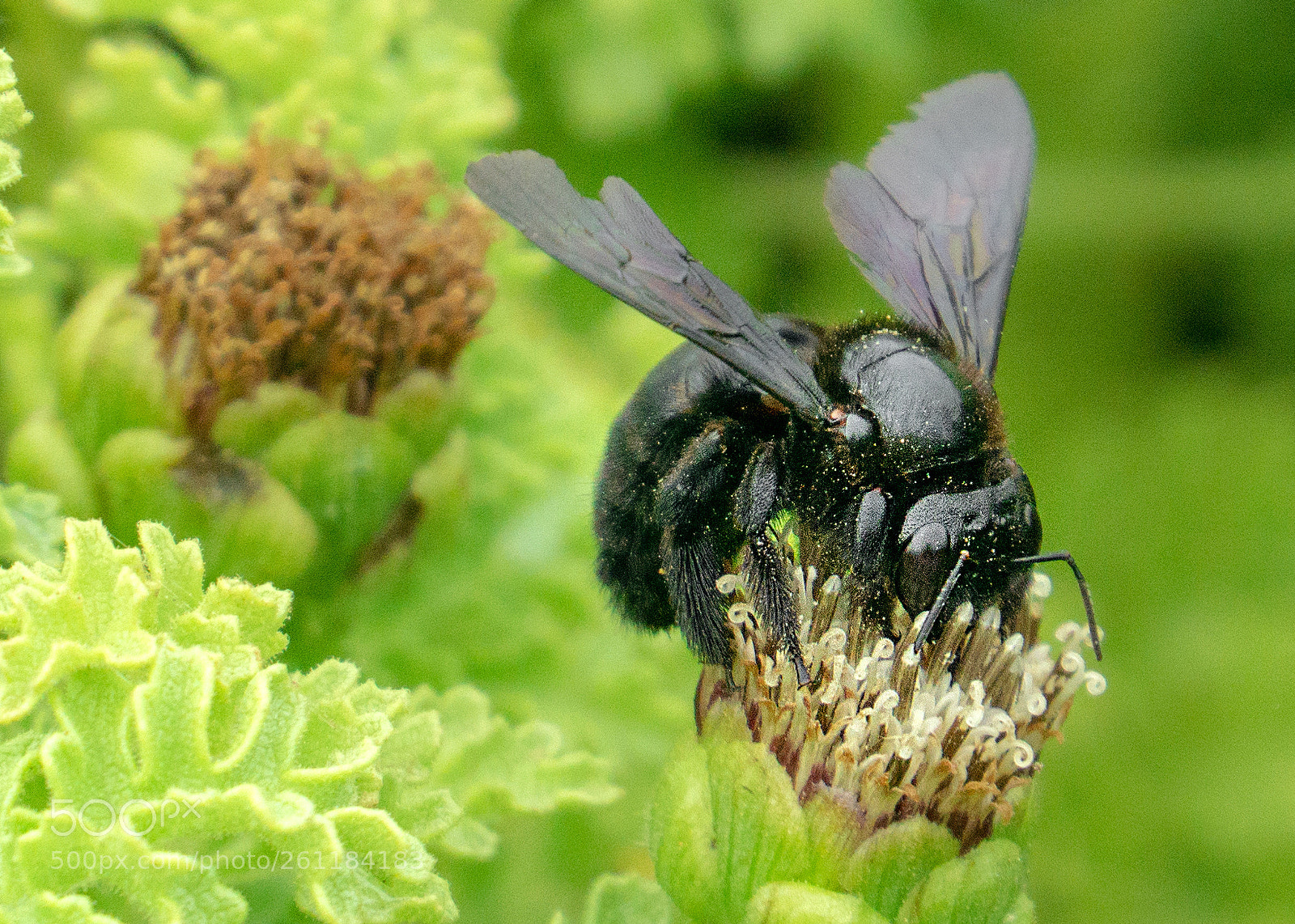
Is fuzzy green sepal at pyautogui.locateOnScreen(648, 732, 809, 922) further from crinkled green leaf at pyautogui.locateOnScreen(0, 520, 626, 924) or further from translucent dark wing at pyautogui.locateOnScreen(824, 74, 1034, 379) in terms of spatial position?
translucent dark wing at pyautogui.locateOnScreen(824, 74, 1034, 379)

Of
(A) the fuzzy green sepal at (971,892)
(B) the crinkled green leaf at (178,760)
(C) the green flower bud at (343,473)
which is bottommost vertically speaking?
(B) the crinkled green leaf at (178,760)

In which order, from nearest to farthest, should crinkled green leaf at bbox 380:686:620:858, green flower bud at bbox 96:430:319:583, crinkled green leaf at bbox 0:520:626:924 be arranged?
1. crinkled green leaf at bbox 0:520:626:924
2. crinkled green leaf at bbox 380:686:620:858
3. green flower bud at bbox 96:430:319:583

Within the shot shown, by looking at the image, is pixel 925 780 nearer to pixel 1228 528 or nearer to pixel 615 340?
pixel 615 340

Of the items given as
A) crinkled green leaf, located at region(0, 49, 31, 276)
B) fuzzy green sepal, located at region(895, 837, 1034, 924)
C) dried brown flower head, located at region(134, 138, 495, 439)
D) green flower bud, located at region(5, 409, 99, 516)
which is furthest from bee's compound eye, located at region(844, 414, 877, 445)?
green flower bud, located at region(5, 409, 99, 516)

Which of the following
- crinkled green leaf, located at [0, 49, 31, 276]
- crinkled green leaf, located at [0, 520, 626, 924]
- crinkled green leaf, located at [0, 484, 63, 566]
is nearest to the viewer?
crinkled green leaf, located at [0, 520, 626, 924]

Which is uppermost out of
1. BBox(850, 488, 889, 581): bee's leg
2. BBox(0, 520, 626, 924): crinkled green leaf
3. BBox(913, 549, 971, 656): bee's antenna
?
BBox(850, 488, 889, 581): bee's leg

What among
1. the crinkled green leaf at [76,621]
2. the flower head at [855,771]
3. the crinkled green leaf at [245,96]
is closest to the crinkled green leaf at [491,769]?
the flower head at [855,771]

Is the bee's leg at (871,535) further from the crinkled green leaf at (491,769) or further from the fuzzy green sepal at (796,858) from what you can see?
the crinkled green leaf at (491,769)

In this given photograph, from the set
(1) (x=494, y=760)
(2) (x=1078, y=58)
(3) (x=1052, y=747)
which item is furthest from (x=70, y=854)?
(2) (x=1078, y=58)
